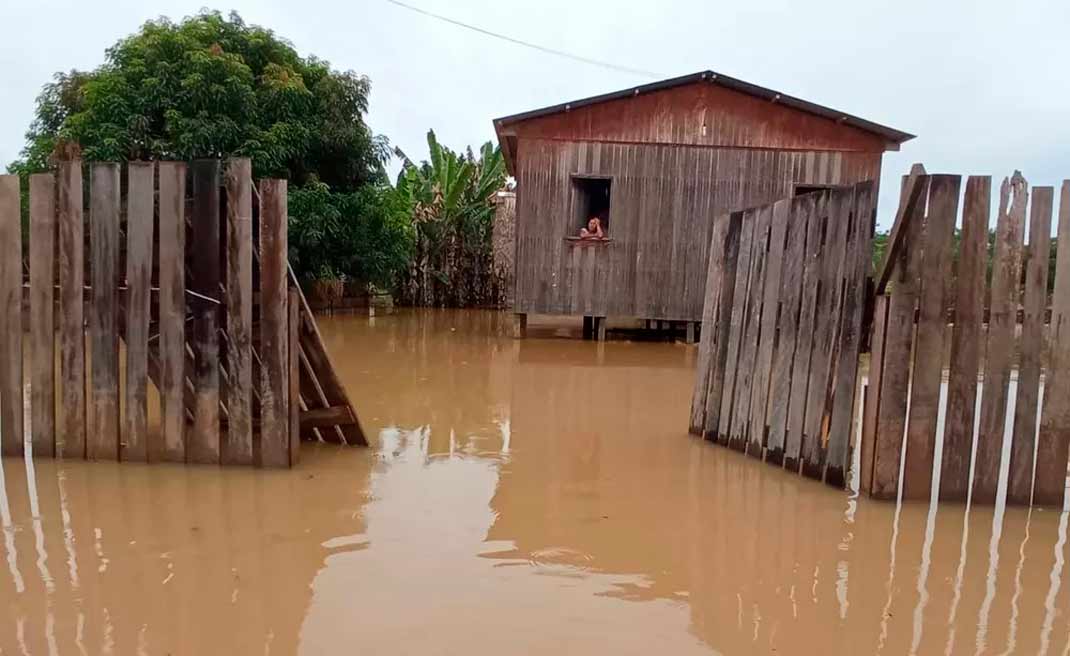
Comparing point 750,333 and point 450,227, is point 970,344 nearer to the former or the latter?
point 750,333

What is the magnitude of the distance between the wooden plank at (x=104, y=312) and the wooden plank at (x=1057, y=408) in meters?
5.61

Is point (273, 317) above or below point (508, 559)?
above

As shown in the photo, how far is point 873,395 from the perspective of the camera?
15.5ft

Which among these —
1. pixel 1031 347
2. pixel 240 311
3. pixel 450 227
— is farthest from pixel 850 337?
pixel 450 227

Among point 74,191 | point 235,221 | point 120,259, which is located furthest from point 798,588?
point 74,191

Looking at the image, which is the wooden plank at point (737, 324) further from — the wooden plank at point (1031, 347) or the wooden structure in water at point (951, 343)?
the wooden plank at point (1031, 347)

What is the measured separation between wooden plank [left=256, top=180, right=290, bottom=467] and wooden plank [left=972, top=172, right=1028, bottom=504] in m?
4.17

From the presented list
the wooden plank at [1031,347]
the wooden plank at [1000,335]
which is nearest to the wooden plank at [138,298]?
the wooden plank at [1000,335]

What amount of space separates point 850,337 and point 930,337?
0.45 meters

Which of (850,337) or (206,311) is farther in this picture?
(206,311)

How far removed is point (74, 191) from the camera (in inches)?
200

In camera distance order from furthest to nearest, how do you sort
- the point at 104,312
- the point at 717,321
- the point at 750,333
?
1. the point at 717,321
2. the point at 750,333
3. the point at 104,312

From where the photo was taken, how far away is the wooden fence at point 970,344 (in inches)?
177

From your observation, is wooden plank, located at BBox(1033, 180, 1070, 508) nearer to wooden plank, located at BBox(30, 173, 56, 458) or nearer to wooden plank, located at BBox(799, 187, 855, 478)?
wooden plank, located at BBox(799, 187, 855, 478)
